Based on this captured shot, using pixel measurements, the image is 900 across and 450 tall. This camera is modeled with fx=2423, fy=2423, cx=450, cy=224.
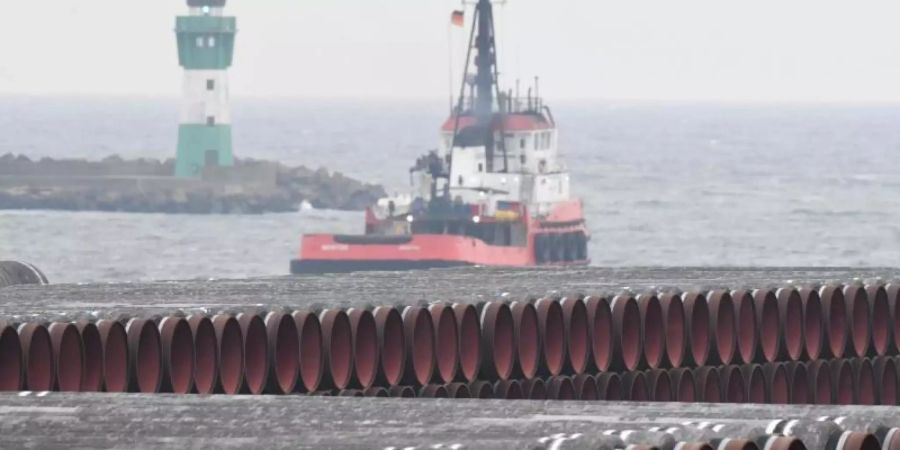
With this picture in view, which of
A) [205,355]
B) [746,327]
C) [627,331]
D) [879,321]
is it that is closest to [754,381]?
[746,327]

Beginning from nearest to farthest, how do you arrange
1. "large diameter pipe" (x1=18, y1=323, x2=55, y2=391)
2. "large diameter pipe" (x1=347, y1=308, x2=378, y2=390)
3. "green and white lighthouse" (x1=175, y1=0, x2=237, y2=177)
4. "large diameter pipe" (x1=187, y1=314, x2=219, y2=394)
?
"large diameter pipe" (x1=18, y1=323, x2=55, y2=391)
"large diameter pipe" (x1=187, y1=314, x2=219, y2=394)
"large diameter pipe" (x1=347, y1=308, x2=378, y2=390)
"green and white lighthouse" (x1=175, y1=0, x2=237, y2=177)

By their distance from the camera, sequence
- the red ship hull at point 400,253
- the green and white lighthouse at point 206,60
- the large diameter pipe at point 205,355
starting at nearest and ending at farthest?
the large diameter pipe at point 205,355
the red ship hull at point 400,253
the green and white lighthouse at point 206,60

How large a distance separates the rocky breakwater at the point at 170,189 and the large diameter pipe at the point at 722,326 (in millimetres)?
133977

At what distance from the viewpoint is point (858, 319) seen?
37688 millimetres

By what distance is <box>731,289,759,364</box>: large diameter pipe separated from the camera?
118 feet

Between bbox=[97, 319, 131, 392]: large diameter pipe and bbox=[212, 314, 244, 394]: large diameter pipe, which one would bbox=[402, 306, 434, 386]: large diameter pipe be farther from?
bbox=[97, 319, 131, 392]: large diameter pipe

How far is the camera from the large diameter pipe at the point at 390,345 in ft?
104

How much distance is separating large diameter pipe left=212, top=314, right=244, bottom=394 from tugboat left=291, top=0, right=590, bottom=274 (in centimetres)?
7637

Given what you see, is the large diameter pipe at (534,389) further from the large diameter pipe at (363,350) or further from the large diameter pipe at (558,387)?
the large diameter pipe at (363,350)

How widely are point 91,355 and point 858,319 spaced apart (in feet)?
45.0

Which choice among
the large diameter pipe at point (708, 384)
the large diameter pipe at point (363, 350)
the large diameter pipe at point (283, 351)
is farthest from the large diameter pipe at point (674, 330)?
the large diameter pipe at point (283, 351)

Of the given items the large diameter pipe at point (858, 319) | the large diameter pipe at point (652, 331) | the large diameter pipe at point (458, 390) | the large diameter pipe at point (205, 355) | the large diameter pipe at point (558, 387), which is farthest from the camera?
the large diameter pipe at point (858, 319)

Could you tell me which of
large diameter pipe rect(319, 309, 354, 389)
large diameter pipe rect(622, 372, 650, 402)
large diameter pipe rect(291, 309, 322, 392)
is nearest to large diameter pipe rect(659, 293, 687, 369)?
large diameter pipe rect(622, 372, 650, 402)

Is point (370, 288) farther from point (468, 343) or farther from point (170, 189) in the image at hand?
point (170, 189)
